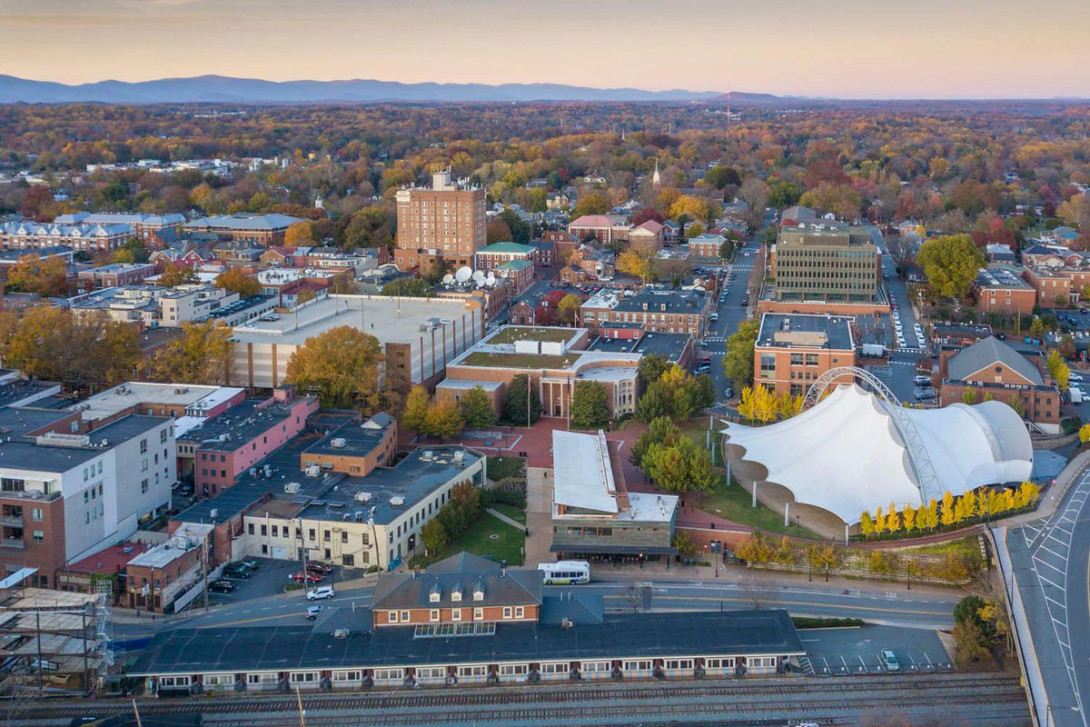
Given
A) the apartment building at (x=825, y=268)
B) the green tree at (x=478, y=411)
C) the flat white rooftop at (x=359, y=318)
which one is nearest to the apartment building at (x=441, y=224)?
the flat white rooftop at (x=359, y=318)

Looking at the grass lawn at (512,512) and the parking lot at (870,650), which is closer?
the parking lot at (870,650)

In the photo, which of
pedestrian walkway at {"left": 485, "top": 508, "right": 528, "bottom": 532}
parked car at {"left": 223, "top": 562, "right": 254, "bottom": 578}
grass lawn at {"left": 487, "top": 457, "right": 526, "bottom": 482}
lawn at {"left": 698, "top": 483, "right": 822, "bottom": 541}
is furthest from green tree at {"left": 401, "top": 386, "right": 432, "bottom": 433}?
lawn at {"left": 698, "top": 483, "right": 822, "bottom": 541}

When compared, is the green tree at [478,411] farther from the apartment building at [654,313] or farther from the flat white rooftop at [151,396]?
the apartment building at [654,313]

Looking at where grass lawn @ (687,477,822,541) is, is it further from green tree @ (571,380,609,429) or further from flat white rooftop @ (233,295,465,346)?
flat white rooftop @ (233,295,465,346)

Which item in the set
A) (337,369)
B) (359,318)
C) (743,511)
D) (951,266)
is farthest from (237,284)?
(951,266)

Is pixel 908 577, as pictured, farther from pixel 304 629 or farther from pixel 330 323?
pixel 330 323

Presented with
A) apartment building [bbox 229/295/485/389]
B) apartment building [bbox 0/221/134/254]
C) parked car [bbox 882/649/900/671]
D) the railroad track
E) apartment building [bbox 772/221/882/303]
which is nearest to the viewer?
the railroad track
